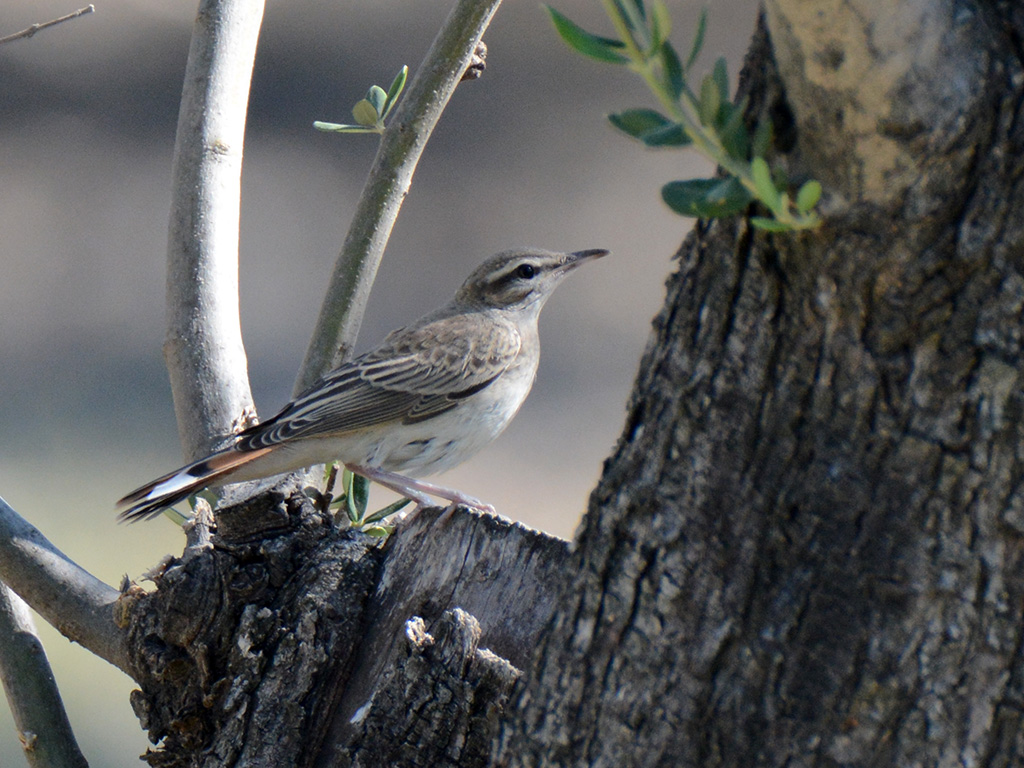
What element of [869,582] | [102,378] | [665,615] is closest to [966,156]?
[869,582]

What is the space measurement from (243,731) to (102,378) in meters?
8.72

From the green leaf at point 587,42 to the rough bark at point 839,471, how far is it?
253 mm

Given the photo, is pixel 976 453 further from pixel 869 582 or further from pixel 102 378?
pixel 102 378

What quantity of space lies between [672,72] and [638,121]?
81mm

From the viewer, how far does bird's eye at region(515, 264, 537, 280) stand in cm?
641

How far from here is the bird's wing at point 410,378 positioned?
496 cm

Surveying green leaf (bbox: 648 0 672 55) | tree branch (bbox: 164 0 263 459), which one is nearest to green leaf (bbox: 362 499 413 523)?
tree branch (bbox: 164 0 263 459)

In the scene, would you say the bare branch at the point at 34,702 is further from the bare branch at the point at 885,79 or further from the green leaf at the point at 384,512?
the bare branch at the point at 885,79

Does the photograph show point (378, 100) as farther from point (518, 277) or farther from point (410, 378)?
point (518, 277)

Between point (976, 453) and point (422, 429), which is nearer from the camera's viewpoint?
point (976, 453)

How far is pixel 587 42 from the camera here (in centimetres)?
147

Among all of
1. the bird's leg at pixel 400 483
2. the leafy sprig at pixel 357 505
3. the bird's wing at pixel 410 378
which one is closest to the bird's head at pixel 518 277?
the bird's wing at pixel 410 378

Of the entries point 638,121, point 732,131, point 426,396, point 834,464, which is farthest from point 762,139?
point 426,396

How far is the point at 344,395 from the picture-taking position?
5180mm
